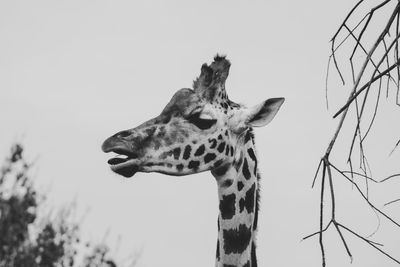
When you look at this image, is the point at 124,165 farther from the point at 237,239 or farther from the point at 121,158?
the point at 237,239

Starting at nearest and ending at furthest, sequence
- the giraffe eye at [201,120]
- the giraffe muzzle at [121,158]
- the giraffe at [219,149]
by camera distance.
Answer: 1. the giraffe muzzle at [121,158]
2. the giraffe at [219,149]
3. the giraffe eye at [201,120]

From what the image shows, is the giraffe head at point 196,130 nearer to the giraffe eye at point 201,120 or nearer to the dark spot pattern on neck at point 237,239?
the giraffe eye at point 201,120

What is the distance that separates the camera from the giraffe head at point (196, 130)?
515cm

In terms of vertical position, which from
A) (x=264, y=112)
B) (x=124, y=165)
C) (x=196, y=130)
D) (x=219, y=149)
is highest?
(x=264, y=112)

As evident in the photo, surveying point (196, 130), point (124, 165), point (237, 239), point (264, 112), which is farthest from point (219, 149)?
point (124, 165)

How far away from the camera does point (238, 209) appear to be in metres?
5.37

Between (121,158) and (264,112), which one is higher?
(264,112)

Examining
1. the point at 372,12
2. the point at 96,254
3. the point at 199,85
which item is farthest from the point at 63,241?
the point at 372,12

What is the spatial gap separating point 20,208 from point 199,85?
24.0 feet

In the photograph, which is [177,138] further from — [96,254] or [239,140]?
[96,254]

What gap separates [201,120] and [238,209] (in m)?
0.65

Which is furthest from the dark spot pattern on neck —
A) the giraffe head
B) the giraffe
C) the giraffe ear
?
the giraffe ear

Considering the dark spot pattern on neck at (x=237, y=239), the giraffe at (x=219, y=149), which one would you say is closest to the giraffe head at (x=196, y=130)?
the giraffe at (x=219, y=149)

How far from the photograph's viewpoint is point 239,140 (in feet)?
18.3
